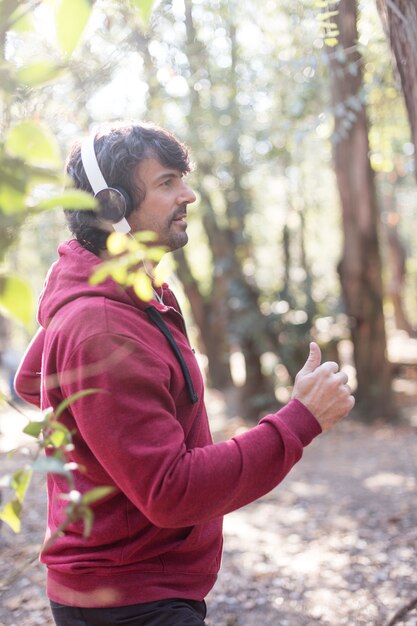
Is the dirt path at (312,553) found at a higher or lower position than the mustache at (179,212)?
lower

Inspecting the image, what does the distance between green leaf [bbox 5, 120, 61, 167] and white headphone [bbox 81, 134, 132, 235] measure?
96 cm

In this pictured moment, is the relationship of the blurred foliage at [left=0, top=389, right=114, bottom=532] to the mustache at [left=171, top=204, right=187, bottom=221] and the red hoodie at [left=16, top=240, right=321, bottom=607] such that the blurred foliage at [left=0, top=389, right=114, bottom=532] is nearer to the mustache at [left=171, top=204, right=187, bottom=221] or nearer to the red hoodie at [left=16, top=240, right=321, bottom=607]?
the red hoodie at [left=16, top=240, right=321, bottom=607]

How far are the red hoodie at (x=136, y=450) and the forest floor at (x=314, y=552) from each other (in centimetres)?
38

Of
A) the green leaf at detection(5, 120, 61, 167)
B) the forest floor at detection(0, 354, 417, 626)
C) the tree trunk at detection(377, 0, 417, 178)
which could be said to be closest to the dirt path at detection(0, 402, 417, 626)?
the forest floor at detection(0, 354, 417, 626)

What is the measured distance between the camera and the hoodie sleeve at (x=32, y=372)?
2.44m

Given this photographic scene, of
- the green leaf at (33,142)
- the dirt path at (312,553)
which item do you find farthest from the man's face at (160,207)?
the dirt path at (312,553)

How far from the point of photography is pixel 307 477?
7.75 metres

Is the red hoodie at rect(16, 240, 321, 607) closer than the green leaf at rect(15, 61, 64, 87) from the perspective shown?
No

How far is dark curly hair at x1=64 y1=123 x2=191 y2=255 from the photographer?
214 cm

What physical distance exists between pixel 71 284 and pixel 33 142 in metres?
0.94

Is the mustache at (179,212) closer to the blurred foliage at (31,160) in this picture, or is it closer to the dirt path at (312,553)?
the blurred foliage at (31,160)

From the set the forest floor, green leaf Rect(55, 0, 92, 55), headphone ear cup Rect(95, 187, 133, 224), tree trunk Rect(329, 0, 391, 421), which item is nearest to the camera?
green leaf Rect(55, 0, 92, 55)

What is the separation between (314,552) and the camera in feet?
17.1

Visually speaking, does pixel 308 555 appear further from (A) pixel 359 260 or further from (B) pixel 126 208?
(A) pixel 359 260
